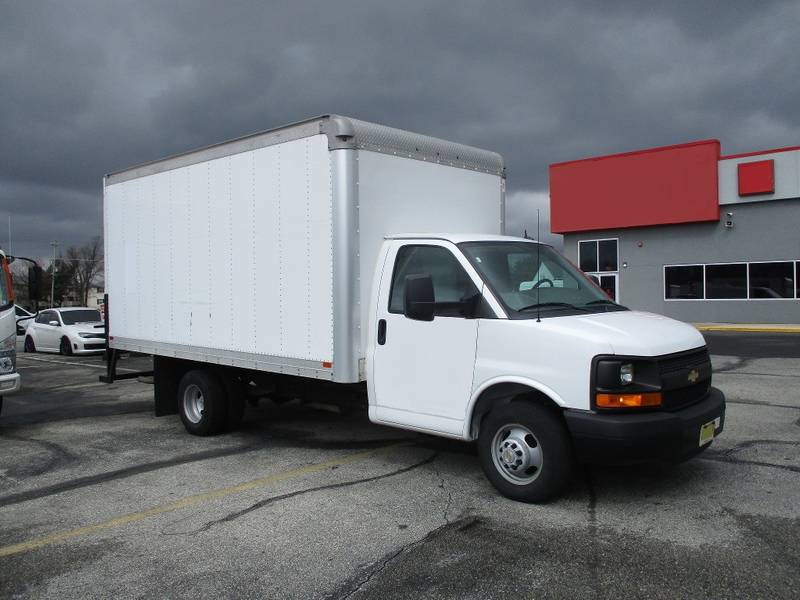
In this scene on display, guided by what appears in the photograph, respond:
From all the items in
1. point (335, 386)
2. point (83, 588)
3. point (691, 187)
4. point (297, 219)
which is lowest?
point (83, 588)

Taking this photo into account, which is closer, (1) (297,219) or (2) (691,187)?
(1) (297,219)

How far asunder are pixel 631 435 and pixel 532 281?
158cm

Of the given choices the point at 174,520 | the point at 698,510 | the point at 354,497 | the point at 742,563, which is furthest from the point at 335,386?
the point at 742,563

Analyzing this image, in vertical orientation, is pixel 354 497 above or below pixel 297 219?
below

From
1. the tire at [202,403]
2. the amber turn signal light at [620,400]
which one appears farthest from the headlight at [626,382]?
the tire at [202,403]

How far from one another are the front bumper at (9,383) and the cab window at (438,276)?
528 cm

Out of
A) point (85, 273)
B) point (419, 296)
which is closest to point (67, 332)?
point (419, 296)

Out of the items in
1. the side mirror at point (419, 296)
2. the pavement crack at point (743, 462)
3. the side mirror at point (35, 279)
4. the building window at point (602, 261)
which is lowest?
the pavement crack at point (743, 462)

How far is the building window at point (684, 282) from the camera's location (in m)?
27.2

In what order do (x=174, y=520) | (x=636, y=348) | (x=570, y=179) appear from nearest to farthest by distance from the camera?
(x=636, y=348) → (x=174, y=520) → (x=570, y=179)

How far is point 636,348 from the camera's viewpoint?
4.78m

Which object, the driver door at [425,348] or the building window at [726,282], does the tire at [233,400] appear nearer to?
the driver door at [425,348]

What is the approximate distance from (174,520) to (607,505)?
3.19 metres

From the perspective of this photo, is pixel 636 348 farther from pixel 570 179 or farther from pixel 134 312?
pixel 570 179
